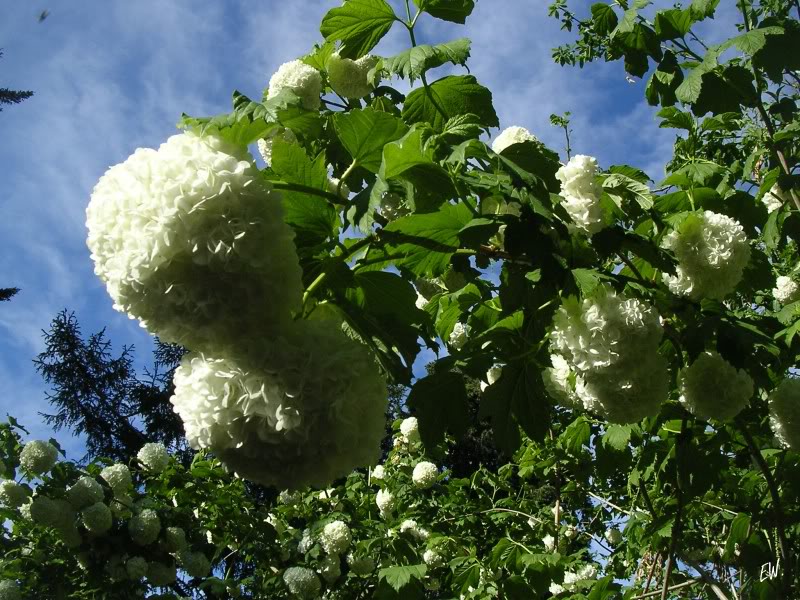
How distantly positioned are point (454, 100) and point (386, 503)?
479 cm

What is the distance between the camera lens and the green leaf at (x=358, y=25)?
2.28 m

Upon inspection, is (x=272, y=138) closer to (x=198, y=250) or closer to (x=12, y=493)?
(x=198, y=250)

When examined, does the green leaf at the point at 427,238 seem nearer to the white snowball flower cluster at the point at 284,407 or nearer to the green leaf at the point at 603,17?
the white snowball flower cluster at the point at 284,407

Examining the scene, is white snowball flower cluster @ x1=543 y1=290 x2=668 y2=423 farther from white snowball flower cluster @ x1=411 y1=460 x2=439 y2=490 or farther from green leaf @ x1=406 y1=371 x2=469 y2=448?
white snowball flower cluster @ x1=411 y1=460 x2=439 y2=490

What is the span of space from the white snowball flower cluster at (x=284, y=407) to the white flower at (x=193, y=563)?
4391 millimetres

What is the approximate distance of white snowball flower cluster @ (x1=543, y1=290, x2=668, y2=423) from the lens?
1.99 metres

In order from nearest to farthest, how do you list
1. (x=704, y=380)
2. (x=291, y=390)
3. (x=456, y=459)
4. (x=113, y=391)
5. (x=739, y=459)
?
1. (x=291, y=390)
2. (x=704, y=380)
3. (x=739, y=459)
4. (x=456, y=459)
5. (x=113, y=391)

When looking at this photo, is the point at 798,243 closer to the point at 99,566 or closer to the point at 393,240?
the point at 393,240

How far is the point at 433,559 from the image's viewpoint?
218 inches

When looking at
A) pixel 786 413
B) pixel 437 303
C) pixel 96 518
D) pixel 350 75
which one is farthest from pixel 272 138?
pixel 96 518

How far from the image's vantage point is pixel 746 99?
12.3ft

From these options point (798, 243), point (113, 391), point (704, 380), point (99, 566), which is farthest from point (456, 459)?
point (704, 380)

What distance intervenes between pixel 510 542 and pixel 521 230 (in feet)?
9.93

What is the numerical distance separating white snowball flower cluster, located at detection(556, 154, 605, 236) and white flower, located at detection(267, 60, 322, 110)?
0.82m
